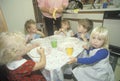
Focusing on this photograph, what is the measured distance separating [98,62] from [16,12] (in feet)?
6.90

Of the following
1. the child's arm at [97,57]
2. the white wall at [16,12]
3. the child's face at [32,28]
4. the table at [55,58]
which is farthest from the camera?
the white wall at [16,12]

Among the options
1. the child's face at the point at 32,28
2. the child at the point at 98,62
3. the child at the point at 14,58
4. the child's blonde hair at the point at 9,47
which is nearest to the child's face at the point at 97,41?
the child at the point at 98,62

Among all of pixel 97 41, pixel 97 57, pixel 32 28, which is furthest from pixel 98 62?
pixel 32 28

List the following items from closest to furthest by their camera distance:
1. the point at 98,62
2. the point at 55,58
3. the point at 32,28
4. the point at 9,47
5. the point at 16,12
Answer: the point at 9,47 → the point at 55,58 → the point at 98,62 → the point at 32,28 → the point at 16,12

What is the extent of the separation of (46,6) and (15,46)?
5.23 feet

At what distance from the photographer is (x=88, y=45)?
144 centimetres

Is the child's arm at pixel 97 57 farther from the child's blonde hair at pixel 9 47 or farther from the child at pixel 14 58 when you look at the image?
the child's blonde hair at pixel 9 47

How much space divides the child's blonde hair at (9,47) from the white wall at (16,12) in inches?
64.3

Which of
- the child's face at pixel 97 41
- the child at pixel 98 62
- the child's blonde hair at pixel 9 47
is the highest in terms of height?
the child's blonde hair at pixel 9 47

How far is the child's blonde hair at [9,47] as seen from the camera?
0.99 metres

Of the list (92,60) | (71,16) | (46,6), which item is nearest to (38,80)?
(92,60)

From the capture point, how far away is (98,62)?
1260mm

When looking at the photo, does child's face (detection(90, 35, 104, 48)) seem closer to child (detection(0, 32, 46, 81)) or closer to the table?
the table

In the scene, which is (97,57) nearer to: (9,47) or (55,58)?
(55,58)
